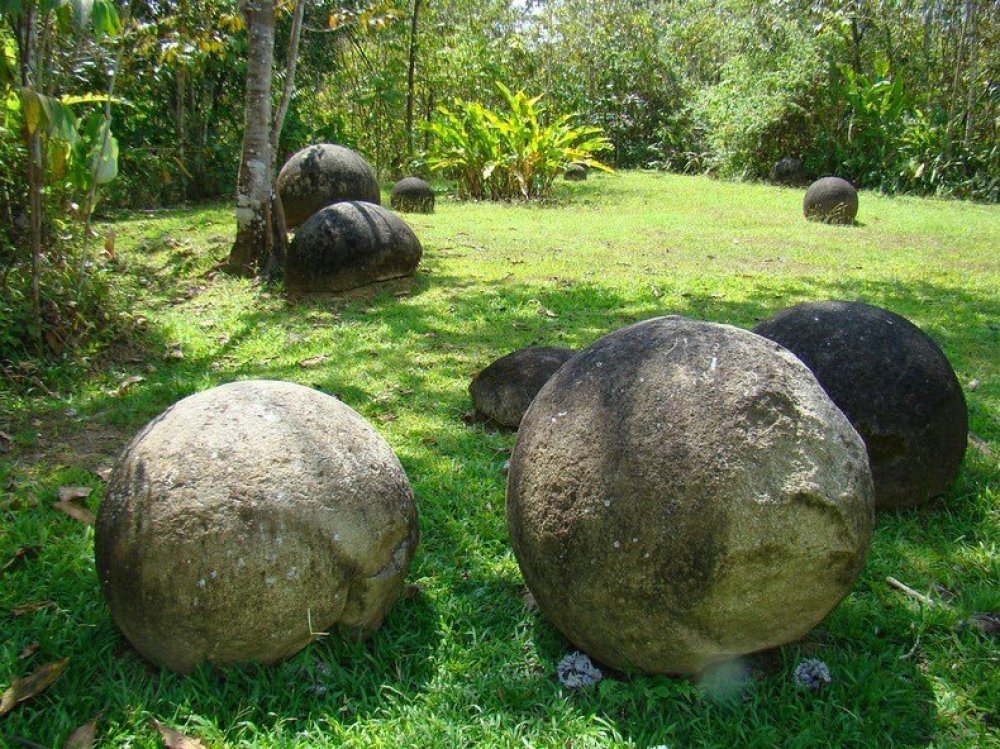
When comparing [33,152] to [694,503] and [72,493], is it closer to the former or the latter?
[72,493]

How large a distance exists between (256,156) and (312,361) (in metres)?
3.18

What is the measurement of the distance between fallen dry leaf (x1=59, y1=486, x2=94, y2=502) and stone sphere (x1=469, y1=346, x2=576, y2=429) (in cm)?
241

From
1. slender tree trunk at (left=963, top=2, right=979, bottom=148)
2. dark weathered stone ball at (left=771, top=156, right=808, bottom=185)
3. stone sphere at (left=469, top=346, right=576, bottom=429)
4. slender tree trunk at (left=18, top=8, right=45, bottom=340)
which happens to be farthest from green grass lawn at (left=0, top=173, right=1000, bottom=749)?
dark weathered stone ball at (left=771, top=156, right=808, bottom=185)

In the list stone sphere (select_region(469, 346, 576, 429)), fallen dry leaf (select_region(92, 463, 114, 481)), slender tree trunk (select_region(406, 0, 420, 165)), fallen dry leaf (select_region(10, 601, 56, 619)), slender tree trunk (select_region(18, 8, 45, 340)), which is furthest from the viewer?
slender tree trunk (select_region(406, 0, 420, 165))

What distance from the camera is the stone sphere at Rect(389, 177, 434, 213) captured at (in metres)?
13.6

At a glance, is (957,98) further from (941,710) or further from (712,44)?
(941,710)

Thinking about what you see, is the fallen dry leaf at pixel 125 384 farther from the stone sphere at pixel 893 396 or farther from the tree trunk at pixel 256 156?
the stone sphere at pixel 893 396

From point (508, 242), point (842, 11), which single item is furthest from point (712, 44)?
point (508, 242)

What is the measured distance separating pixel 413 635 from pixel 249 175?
21.7 ft

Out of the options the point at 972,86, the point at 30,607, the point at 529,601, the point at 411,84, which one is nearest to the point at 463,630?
the point at 529,601

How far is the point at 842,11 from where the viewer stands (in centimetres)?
2041

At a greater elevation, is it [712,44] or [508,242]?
[712,44]

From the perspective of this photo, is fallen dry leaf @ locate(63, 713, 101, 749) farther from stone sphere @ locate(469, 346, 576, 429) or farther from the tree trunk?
the tree trunk

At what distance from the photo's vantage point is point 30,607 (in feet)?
10.7
